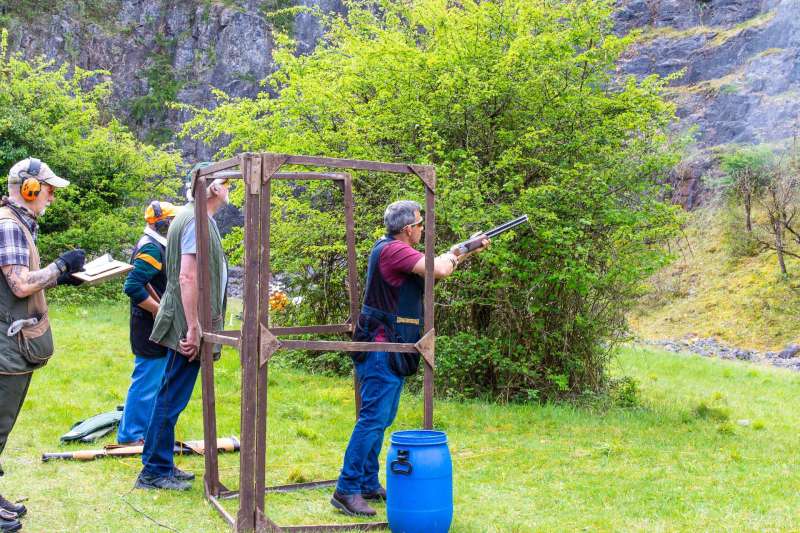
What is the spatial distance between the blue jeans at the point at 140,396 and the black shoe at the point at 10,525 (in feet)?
6.58

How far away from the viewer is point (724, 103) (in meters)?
43.9

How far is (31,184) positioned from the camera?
485 cm

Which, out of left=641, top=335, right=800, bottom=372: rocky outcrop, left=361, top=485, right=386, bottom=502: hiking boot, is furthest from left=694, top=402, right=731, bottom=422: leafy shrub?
left=641, top=335, right=800, bottom=372: rocky outcrop

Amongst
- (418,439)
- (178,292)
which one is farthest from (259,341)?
(178,292)

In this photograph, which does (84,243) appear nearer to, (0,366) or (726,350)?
(0,366)

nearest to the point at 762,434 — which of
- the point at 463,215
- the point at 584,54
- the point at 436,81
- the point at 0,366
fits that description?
the point at 463,215

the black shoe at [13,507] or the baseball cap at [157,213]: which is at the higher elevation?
the baseball cap at [157,213]

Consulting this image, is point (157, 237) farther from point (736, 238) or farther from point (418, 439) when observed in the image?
point (736, 238)

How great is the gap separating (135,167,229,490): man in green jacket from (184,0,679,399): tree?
4413 mm

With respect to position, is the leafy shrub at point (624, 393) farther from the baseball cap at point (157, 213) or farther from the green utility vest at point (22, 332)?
the green utility vest at point (22, 332)

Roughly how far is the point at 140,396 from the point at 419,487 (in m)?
3.20

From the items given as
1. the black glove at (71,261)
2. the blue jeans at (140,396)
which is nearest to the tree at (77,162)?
the blue jeans at (140,396)

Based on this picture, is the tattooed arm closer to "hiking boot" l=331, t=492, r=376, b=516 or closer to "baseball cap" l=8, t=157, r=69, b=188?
"baseball cap" l=8, t=157, r=69, b=188

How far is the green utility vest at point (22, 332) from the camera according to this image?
4637 millimetres
